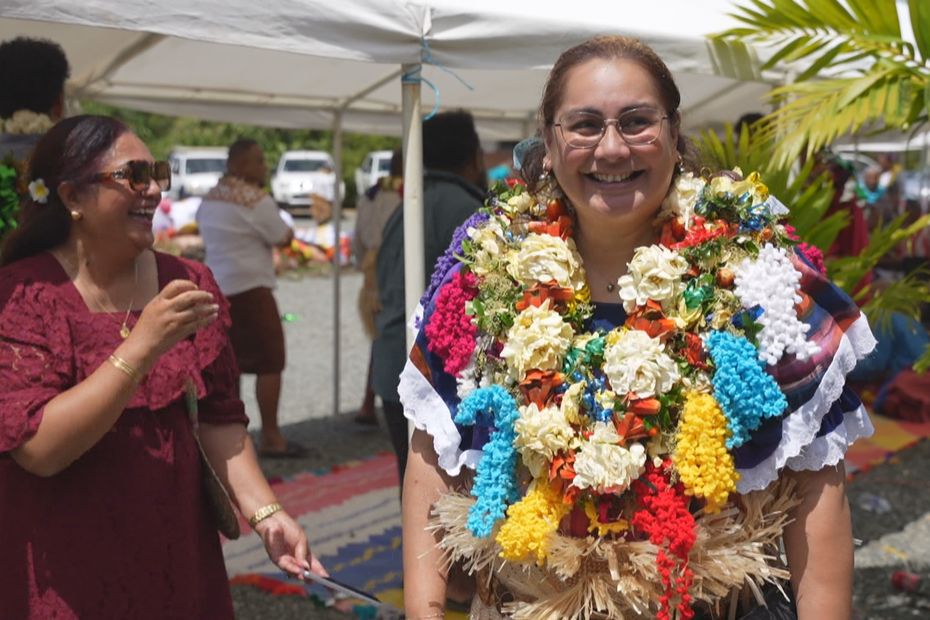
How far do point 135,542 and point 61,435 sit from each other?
0.33m

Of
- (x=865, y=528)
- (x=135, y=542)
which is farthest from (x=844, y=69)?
(x=135, y=542)

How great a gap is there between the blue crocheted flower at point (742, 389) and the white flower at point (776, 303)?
38mm

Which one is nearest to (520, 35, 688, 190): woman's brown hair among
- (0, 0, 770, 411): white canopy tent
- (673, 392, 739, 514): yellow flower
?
(673, 392, 739, 514): yellow flower

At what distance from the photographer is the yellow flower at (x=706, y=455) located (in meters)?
2.03

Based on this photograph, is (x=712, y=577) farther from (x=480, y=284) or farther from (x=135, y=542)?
(x=135, y=542)

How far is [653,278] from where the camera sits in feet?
7.05

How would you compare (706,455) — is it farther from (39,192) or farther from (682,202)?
(39,192)

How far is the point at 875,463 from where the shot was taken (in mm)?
7641

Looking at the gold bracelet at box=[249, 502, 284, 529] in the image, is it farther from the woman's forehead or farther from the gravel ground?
the gravel ground

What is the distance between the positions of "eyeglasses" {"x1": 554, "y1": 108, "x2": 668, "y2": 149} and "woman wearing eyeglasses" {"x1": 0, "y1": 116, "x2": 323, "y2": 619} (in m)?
0.90

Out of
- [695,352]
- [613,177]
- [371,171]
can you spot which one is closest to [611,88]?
[613,177]

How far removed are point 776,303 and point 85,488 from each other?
1515 millimetres

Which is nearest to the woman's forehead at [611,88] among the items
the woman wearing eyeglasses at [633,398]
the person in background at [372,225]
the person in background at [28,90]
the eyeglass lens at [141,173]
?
the woman wearing eyeglasses at [633,398]

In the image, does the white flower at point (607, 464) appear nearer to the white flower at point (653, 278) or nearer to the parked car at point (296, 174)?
the white flower at point (653, 278)
